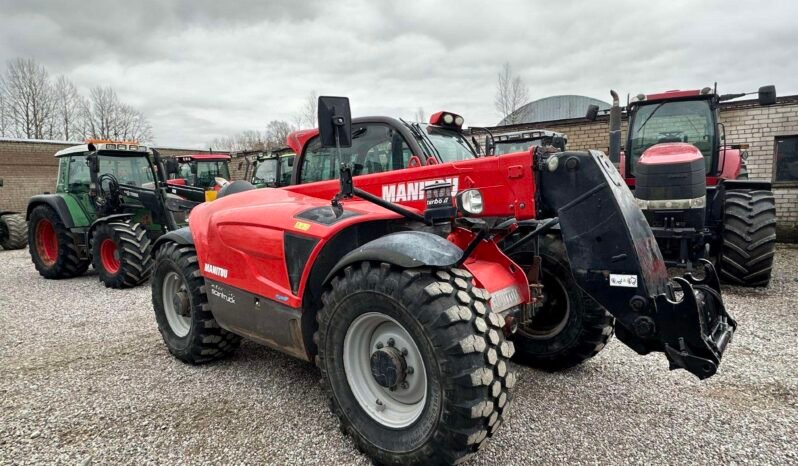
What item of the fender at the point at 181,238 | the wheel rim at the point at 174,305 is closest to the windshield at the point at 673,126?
the fender at the point at 181,238

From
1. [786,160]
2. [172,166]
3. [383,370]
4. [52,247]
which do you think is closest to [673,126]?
[786,160]

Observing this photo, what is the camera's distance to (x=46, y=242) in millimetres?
8938

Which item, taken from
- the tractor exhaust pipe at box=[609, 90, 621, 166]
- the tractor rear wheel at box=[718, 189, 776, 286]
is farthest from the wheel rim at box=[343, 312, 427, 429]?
the tractor rear wheel at box=[718, 189, 776, 286]

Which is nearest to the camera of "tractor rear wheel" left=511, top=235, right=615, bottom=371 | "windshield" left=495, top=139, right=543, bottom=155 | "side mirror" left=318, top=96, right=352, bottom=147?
"side mirror" left=318, top=96, right=352, bottom=147

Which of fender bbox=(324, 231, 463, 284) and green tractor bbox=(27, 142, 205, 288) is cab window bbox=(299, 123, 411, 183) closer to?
fender bbox=(324, 231, 463, 284)

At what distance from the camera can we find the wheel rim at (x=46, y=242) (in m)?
8.82

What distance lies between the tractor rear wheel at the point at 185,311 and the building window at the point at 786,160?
40.9 ft

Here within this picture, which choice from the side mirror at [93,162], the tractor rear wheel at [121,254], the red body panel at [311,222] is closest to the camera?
the red body panel at [311,222]

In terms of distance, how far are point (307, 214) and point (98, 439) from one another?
181 centimetres

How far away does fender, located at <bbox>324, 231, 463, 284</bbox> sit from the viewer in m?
2.32

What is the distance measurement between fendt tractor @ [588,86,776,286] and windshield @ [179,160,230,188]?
13.1 metres

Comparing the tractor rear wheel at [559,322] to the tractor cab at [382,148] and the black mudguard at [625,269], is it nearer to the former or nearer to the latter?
the black mudguard at [625,269]

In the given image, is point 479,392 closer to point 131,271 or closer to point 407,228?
point 407,228

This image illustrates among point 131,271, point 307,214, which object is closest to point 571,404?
point 307,214
